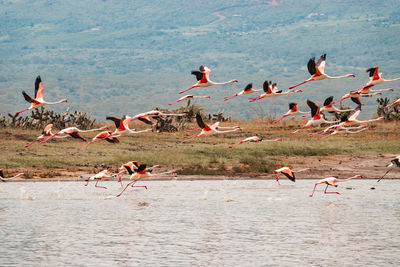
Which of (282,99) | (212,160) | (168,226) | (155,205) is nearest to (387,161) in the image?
(212,160)

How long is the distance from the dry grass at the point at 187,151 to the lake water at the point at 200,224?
231 cm

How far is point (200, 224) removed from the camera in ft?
62.9

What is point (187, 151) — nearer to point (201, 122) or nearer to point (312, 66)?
point (201, 122)

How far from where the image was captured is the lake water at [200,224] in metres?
15.2

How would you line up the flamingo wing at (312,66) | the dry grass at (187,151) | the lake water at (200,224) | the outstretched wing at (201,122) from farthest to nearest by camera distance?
the dry grass at (187,151) → the outstretched wing at (201,122) → the flamingo wing at (312,66) → the lake water at (200,224)

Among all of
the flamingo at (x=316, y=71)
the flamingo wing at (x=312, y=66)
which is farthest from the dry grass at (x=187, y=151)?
the flamingo wing at (x=312, y=66)

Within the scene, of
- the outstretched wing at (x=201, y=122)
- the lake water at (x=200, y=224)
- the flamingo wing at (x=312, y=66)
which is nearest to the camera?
the lake water at (x=200, y=224)

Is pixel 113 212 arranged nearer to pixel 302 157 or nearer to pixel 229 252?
pixel 229 252

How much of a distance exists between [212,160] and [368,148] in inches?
290

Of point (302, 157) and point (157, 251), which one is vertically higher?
point (157, 251)

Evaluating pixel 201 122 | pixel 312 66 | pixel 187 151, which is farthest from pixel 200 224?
pixel 187 151

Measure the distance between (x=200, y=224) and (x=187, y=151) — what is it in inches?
518

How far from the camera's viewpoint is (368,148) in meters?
33.6

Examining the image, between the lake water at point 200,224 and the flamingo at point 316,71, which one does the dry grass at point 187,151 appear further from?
the flamingo at point 316,71
